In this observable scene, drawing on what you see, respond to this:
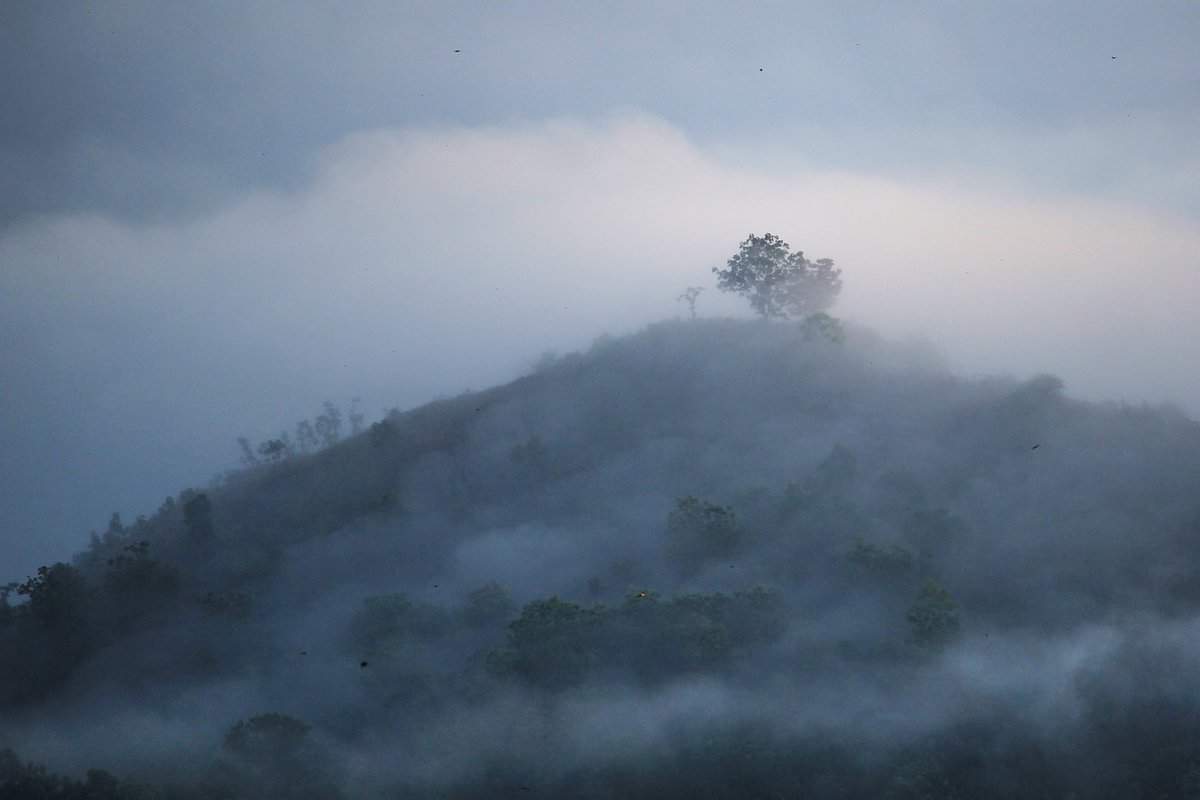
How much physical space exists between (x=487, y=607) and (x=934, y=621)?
4491cm

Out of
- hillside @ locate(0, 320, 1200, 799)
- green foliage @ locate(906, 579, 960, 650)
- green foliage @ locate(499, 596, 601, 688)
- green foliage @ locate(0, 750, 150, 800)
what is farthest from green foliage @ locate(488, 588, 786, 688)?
green foliage @ locate(0, 750, 150, 800)

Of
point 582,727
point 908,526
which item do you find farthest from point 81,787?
point 908,526

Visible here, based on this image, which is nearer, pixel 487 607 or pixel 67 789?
pixel 67 789

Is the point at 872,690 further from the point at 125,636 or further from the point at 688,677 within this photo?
the point at 125,636

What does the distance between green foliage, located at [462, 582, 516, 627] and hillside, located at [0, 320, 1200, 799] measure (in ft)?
1.06

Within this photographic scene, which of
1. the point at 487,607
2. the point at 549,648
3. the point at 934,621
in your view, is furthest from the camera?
the point at 487,607

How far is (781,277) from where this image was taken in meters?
146

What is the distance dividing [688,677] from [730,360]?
7446cm

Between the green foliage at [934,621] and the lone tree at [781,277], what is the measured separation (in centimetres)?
7797

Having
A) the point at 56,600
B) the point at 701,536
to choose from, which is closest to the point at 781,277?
the point at 701,536

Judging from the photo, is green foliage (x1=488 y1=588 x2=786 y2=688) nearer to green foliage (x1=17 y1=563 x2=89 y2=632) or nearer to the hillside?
the hillside

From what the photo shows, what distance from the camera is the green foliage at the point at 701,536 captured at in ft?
310

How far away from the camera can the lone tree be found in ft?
472

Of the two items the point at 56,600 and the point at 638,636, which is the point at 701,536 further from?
the point at 56,600
